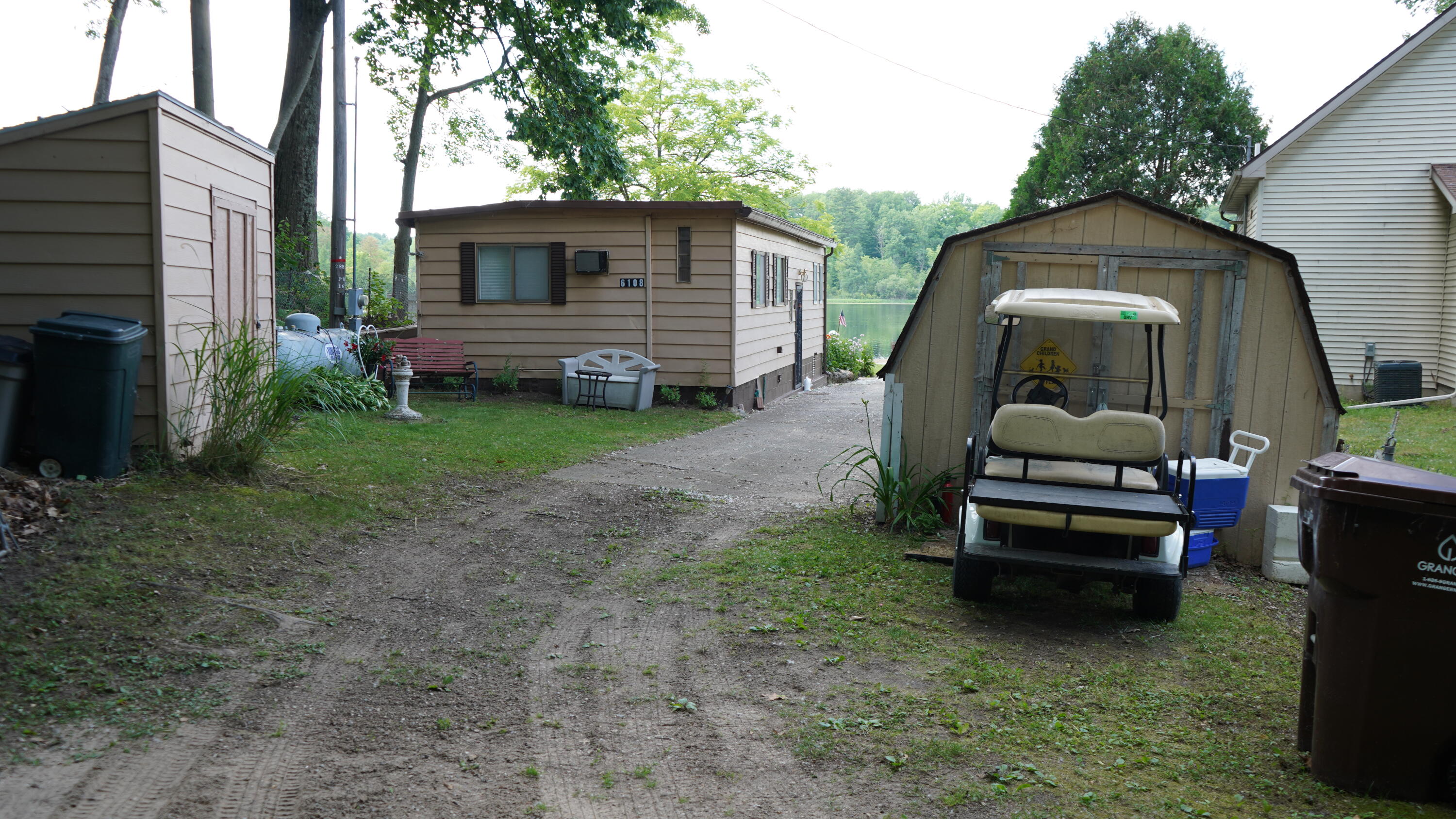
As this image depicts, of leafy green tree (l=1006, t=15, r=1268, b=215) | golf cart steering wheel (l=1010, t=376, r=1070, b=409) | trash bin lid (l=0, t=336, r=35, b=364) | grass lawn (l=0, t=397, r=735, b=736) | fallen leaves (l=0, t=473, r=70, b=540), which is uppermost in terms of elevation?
leafy green tree (l=1006, t=15, r=1268, b=215)

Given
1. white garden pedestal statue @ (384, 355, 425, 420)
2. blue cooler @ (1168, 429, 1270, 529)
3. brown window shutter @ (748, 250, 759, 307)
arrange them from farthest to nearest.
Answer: brown window shutter @ (748, 250, 759, 307)
white garden pedestal statue @ (384, 355, 425, 420)
blue cooler @ (1168, 429, 1270, 529)

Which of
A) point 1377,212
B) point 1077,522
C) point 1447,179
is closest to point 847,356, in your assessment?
point 1377,212

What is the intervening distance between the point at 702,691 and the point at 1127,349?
468cm

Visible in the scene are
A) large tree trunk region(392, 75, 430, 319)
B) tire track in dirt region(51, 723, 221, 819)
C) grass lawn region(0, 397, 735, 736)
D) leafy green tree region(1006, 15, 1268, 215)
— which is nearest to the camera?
tire track in dirt region(51, 723, 221, 819)

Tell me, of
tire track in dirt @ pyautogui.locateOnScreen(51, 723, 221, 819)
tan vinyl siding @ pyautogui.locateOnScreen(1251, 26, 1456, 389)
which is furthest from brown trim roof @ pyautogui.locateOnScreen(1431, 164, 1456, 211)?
tire track in dirt @ pyautogui.locateOnScreen(51, 723, 221, 819)

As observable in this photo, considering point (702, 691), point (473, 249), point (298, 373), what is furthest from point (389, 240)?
point (702, 691)

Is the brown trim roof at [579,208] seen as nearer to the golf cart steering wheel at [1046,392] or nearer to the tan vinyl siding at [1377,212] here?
the golf cart steering wheel at [1046,392]

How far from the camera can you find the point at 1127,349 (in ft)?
24.4

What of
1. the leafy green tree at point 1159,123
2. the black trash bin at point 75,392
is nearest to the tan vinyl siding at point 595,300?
the black trash bin at point 75,392

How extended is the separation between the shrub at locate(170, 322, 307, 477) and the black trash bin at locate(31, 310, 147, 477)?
0.59 meters

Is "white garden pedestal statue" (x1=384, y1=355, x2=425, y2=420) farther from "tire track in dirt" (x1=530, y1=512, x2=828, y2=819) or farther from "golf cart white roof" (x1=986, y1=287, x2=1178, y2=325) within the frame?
"golf cart white roof" (x1=986, y1=287, x2=1178, y2=325)

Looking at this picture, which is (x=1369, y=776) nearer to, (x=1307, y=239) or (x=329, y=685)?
(x=329, y=685)

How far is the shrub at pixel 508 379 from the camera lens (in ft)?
52.2

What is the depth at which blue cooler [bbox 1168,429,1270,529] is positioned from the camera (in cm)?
704
